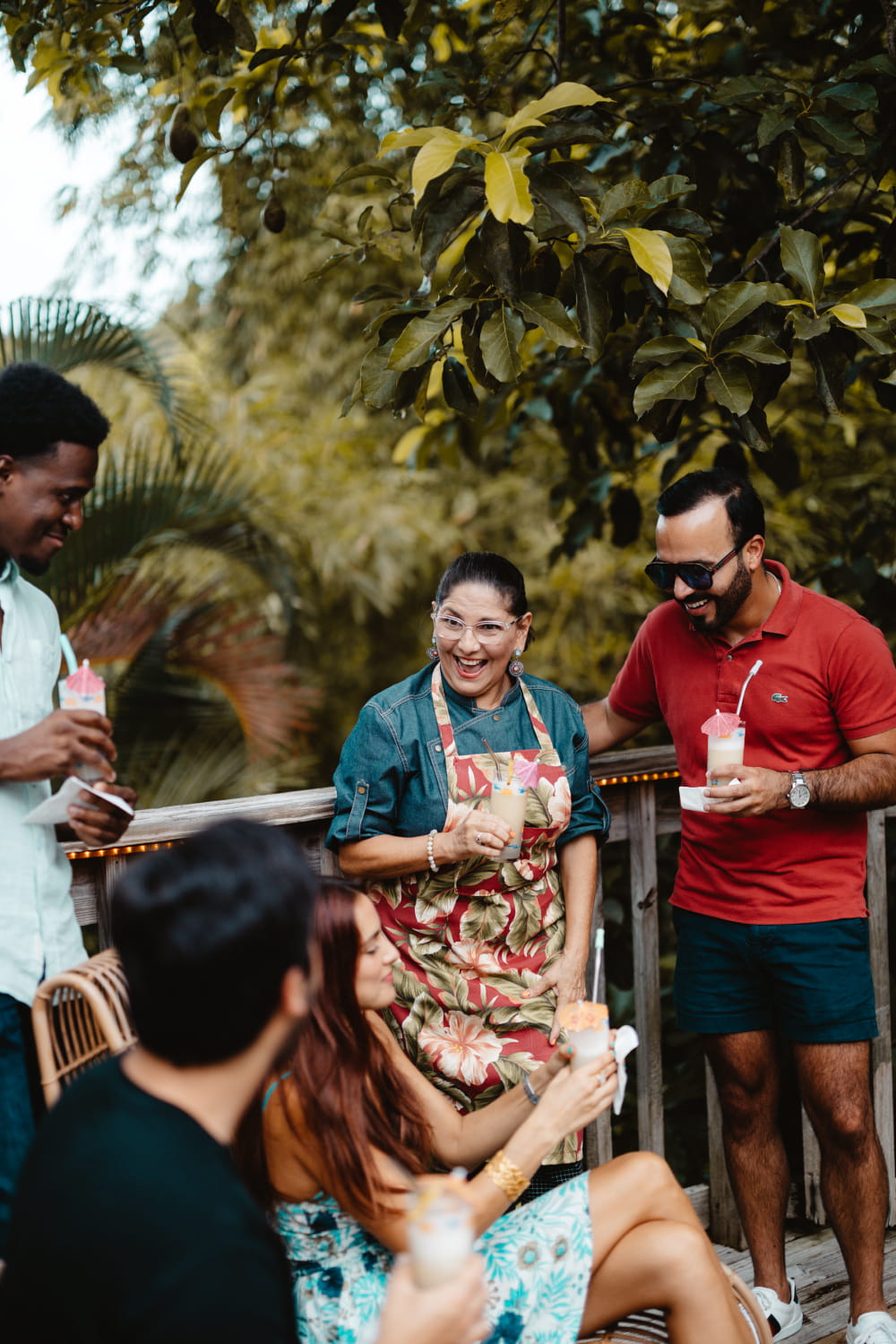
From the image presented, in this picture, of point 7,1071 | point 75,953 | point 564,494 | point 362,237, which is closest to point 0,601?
point 75,953

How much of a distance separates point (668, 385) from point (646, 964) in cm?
150

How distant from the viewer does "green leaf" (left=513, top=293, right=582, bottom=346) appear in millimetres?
2215

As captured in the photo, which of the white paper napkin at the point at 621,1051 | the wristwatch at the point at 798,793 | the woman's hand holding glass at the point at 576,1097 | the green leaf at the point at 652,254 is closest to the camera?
the woman's hand holding glass at the point at 576,1097

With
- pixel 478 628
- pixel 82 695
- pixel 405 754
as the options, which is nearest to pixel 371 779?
pixel 405 754

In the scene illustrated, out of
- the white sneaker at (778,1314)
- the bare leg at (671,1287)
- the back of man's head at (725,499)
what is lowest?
the white sneaker at (778,1314)

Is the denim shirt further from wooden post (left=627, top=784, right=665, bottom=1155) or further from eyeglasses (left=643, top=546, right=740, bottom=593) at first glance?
wooden post (left=627, top=784, right=665, bottom=1155)

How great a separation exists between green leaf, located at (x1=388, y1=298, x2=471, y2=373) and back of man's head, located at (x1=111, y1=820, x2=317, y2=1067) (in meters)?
1.25

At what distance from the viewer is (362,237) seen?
3.05 metres

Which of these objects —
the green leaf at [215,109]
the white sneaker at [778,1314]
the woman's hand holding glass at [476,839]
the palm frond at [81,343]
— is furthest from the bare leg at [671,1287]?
the palm frond at [81,343]

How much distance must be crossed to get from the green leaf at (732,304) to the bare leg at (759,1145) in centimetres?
161

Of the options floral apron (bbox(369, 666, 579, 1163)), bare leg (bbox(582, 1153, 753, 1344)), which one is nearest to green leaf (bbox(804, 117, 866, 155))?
floral apron (bbox(369, 666, 579, 1163))

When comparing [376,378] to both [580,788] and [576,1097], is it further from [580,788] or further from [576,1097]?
[576,1097]

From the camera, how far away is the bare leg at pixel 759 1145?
2666 millimetres

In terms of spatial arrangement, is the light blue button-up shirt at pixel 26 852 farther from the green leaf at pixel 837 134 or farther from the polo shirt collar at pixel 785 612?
the green leaf at pixel 837 134
